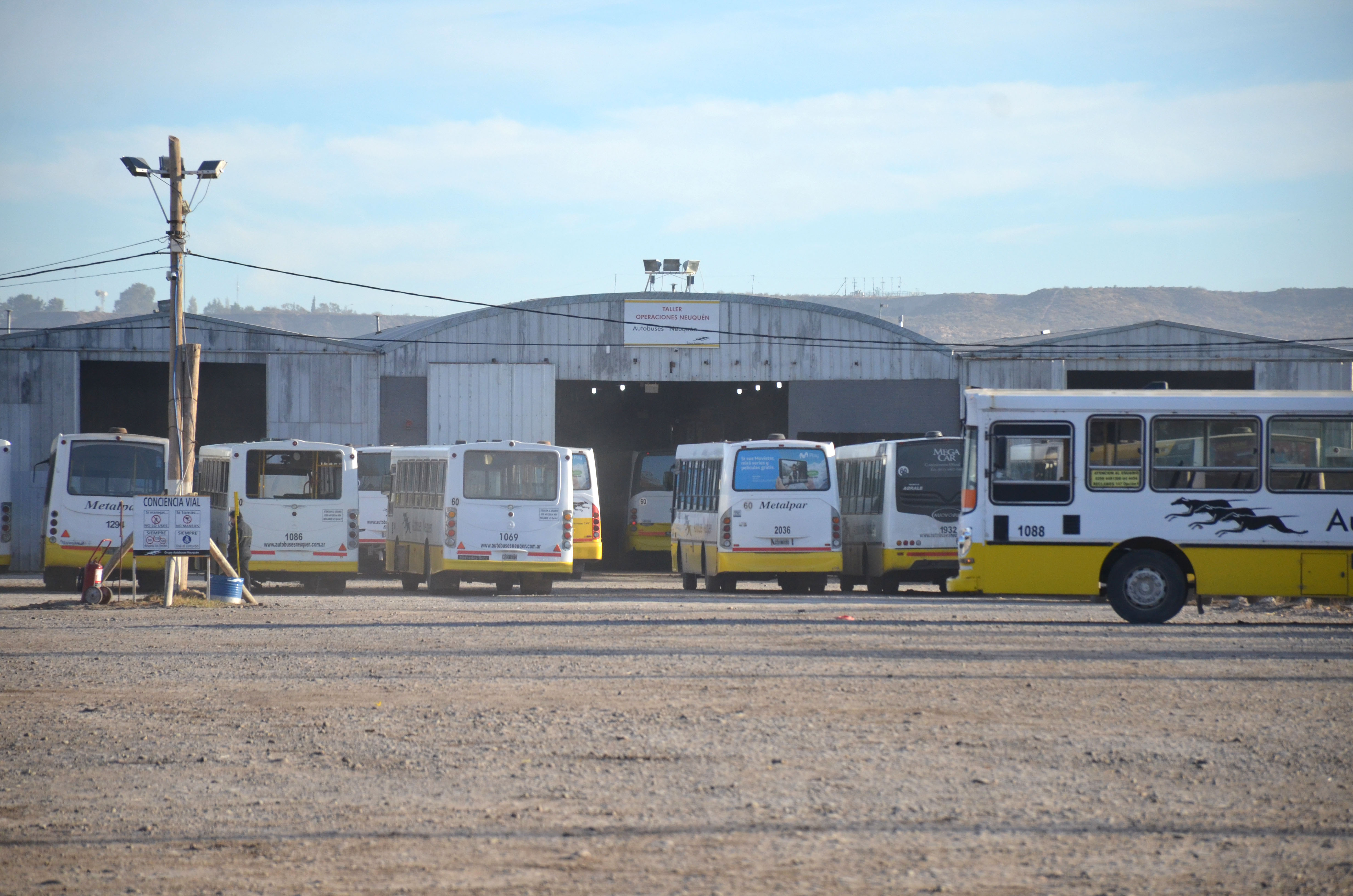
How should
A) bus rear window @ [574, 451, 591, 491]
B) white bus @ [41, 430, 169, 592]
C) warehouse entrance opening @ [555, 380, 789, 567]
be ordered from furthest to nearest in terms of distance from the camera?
warehouse entrance opening @ [555, 380, 789, 567], bus rear window @ [574, 451, 591, 491], white bus @ [41, 430, 169, 592]

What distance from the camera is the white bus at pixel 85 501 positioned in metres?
23.7

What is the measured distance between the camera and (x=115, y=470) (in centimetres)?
2420

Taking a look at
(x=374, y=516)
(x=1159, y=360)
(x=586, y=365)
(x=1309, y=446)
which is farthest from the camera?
(x=586, y=365)

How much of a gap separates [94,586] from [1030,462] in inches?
493

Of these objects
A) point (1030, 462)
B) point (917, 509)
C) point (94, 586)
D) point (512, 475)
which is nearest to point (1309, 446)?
point (1030, 462)

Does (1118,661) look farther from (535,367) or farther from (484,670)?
(535,367)

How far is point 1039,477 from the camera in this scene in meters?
16.1

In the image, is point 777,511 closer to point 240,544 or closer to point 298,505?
point 298,505

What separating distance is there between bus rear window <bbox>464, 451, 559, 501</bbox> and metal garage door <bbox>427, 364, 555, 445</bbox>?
13501mm

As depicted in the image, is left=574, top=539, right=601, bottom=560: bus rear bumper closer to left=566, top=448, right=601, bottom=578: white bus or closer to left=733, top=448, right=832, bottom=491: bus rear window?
left=566, top=448, right=601, bottom=578: white bus

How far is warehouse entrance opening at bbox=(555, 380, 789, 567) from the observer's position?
39594 millimetres

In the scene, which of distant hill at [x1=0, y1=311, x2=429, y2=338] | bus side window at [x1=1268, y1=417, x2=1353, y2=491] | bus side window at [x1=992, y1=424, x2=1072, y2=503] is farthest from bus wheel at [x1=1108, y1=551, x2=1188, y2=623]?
distant hill at [x1=0, y1=311, x2=429, y2=338]

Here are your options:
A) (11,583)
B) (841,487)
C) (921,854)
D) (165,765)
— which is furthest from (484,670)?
(11,583)

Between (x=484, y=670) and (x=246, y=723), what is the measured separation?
2.85 m
